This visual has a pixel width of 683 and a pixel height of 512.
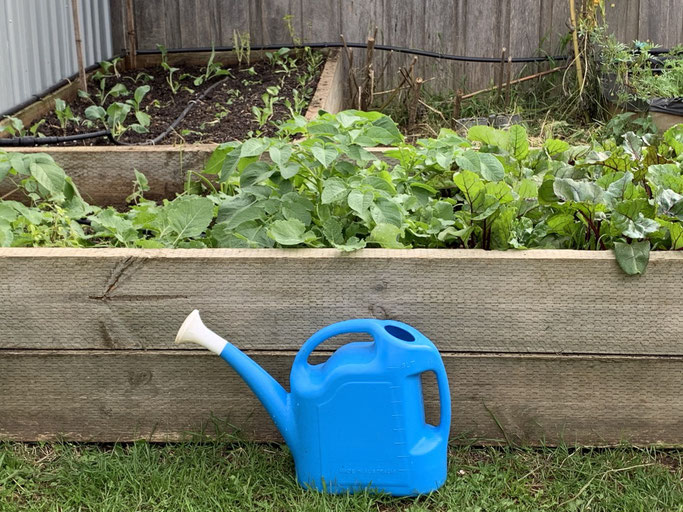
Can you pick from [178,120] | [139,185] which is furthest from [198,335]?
[178,120]

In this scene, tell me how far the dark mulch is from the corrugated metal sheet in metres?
0.17

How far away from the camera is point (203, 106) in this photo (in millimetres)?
3838

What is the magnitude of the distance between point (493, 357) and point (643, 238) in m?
0.41

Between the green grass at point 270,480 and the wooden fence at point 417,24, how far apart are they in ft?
11.1

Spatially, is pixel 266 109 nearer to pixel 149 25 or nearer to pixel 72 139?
pixel 72 139

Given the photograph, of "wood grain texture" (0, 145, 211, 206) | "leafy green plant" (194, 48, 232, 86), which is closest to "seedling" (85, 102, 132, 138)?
"wood grain texture" (0, 145, 211, 206)

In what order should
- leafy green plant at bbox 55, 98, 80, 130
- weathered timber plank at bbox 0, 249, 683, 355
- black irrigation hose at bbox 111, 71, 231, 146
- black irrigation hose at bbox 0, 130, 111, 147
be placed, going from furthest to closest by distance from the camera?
1. leafy green plant at bbox 55, 98, 80, 130
2. black irrigation hose at bbox 111, 71, 231, 146
3. black irrigation hose at bbox 0, 130, 111, 147
4. weathered timber plank at bbox 0, 249, 683, 355

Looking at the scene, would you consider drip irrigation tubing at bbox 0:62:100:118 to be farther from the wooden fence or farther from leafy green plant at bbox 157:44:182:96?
the wooden fence

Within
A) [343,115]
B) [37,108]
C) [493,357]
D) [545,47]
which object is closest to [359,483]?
[493,357]

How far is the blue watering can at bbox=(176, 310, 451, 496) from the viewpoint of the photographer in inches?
66.0

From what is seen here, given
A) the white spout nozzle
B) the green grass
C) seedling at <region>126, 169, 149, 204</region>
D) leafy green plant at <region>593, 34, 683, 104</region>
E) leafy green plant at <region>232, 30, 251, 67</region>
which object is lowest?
the green grass

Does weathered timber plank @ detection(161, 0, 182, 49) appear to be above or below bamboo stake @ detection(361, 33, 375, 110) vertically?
above

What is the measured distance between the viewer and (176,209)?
1.98 m

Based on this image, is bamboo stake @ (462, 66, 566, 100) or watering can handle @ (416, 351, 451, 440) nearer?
watering can handle @ (416, 351, 451, 440)
